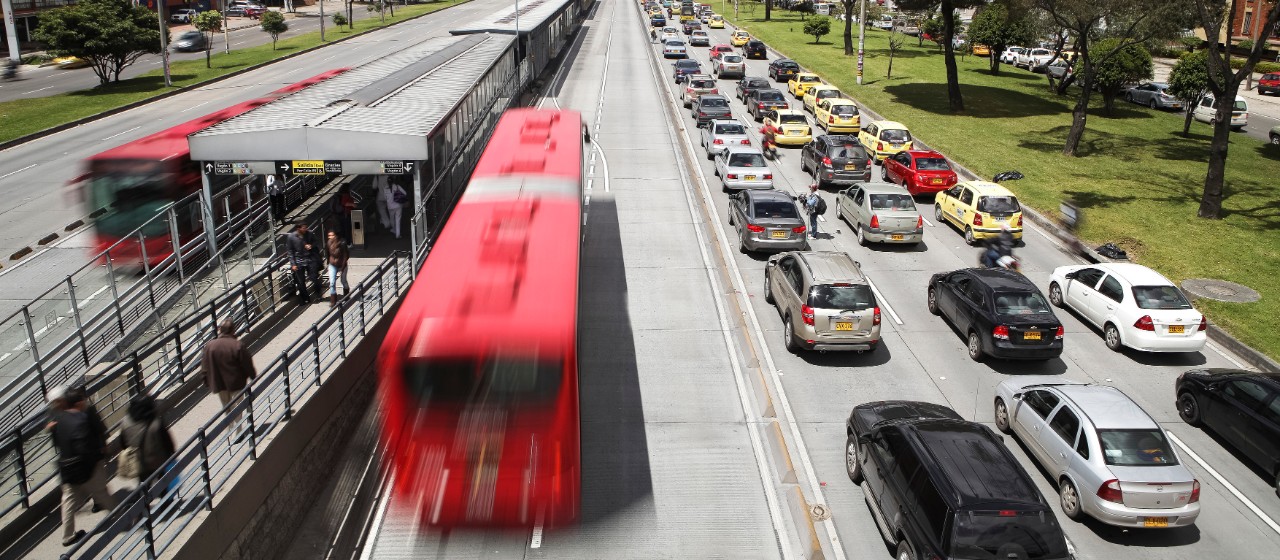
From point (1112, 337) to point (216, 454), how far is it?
17484mm

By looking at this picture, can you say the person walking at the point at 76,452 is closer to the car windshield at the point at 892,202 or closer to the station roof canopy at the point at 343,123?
the station roof canopy at the point at 343,123

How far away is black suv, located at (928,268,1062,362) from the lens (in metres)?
17.3

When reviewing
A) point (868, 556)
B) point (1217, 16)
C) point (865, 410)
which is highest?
point (1217, 16)

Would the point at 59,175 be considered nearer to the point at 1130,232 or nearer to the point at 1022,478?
the point at 1022,478

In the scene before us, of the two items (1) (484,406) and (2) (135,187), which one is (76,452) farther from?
(2) (135,187)

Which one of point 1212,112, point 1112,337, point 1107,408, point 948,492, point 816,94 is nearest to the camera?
point 948,492

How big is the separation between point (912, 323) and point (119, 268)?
16478 mm

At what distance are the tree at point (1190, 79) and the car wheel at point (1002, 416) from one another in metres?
32.5

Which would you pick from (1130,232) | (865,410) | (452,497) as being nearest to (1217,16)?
(1130,232)

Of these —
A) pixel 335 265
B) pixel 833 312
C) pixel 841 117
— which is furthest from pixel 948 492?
pixel 841 117

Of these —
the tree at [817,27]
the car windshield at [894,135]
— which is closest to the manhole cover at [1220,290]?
the car windshield at [894,135]

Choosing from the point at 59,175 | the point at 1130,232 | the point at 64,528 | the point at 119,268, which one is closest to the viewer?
the point at 64,528

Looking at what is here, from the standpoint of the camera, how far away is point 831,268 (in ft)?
59.6

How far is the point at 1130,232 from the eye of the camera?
2669 cm
